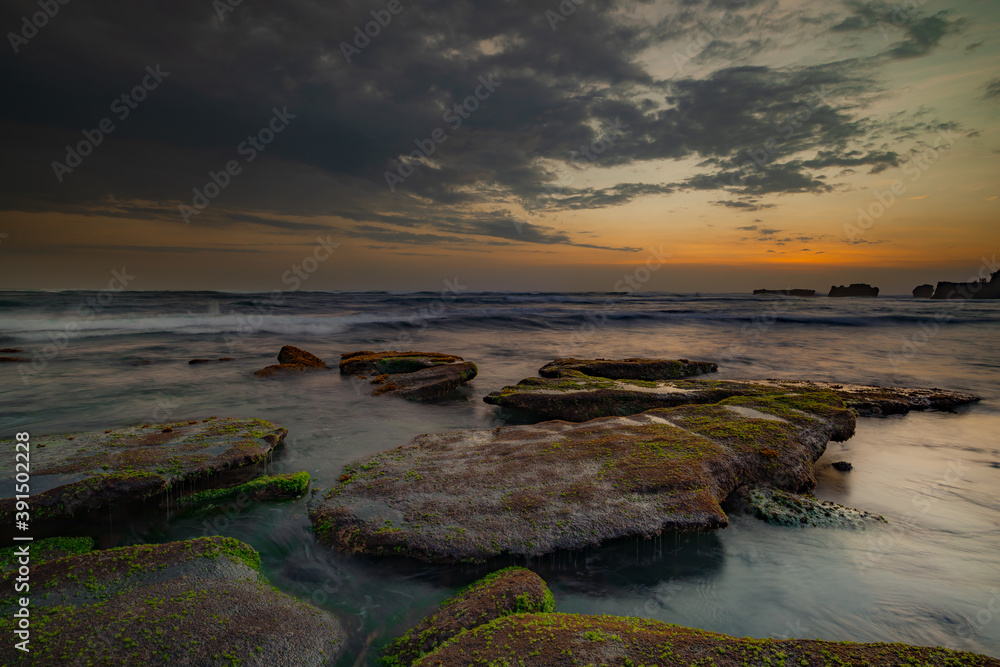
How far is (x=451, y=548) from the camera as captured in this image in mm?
4336

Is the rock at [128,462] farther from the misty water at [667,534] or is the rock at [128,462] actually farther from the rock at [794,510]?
the rock at [794,510]

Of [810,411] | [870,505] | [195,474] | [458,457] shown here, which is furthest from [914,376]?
[195,474]

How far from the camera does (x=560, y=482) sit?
5.33m

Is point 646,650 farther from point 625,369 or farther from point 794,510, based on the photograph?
point 625,369

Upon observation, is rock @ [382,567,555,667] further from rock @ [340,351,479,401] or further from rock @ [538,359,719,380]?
rock @ [538,359,719,380]

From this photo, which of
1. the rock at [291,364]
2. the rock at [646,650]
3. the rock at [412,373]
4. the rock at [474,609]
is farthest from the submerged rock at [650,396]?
the rock at [291,364]

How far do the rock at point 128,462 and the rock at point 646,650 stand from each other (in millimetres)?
4663

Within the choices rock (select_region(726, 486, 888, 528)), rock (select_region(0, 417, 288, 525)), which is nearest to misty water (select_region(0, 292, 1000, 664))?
rock (select_region(726, 486, 888, 528))

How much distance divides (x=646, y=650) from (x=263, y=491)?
508 cm

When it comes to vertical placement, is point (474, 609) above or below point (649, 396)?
below

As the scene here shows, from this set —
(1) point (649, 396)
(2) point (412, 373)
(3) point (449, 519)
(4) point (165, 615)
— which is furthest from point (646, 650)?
(2) point (412, 373)

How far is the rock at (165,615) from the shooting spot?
300 cm

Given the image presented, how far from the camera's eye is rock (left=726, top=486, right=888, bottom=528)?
5289 millimetres

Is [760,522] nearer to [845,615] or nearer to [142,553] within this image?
[845,615]
